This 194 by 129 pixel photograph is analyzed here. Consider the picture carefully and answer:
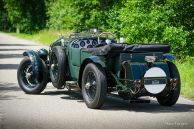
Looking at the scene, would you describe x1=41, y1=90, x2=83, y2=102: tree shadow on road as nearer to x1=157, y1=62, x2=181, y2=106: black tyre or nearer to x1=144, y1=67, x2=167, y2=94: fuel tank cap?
x1=157, y1=62, x2=181, y2=106: black tyre

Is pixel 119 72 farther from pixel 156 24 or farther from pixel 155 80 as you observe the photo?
pixel 156 24

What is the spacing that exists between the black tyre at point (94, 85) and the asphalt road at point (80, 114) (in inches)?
6.7

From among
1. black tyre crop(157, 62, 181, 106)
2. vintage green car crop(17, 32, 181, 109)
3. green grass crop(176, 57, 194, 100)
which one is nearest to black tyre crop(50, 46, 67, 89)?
vintage green car crop(17, 32, 181, 109)

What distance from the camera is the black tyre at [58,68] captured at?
447 inches

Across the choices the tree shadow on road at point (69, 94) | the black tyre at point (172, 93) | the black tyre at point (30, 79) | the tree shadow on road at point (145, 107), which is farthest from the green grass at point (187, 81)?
the black tyre at point (30, 79)

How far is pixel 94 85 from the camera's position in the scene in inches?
401

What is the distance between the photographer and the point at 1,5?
345 ft

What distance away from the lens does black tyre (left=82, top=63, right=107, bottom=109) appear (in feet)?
32.1

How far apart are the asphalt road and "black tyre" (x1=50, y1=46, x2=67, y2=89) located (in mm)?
385

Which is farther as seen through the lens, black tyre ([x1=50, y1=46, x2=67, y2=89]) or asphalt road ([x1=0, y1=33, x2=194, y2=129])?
black tyre ([x1=50, y1=46, x2=67, y2=89])

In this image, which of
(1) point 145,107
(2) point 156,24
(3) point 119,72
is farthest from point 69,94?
(2) point 156,24

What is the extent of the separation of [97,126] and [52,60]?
153 inches

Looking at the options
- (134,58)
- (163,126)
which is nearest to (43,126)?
(163,126)

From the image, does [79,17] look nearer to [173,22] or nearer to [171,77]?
[173,22]
